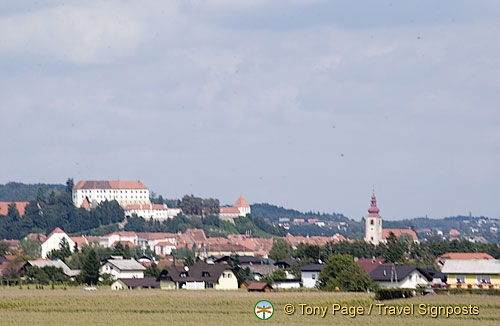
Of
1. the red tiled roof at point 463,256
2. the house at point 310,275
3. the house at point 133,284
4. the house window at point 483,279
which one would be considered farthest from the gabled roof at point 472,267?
the red tiled roof at point 463,256

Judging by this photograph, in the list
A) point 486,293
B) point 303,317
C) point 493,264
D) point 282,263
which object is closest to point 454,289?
point 486,293

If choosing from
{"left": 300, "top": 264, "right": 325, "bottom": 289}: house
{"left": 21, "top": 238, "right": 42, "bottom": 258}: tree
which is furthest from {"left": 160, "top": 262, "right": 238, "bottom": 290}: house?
{"left": 21, "top": 238, "right": 42, "bottom": 258}: tree

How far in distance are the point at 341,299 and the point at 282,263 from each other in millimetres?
51633

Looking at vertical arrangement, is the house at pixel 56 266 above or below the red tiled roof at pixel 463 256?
below

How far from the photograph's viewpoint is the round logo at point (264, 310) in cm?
4412

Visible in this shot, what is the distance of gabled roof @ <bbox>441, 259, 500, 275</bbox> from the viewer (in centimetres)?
7012

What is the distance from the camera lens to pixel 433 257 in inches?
4754

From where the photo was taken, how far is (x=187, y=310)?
48.3 meters

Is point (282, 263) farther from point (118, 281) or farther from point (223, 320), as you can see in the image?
point (223, 320)

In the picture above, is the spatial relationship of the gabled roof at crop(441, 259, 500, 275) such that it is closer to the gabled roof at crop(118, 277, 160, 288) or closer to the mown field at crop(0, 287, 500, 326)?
the mown field at crop(0, 287, 500, 326)

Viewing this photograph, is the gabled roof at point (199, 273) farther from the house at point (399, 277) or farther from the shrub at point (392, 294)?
the shrub at point (392, 294)

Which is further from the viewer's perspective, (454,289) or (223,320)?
(454,289)

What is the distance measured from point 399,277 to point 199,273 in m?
17.4

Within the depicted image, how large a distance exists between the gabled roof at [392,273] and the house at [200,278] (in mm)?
11619
